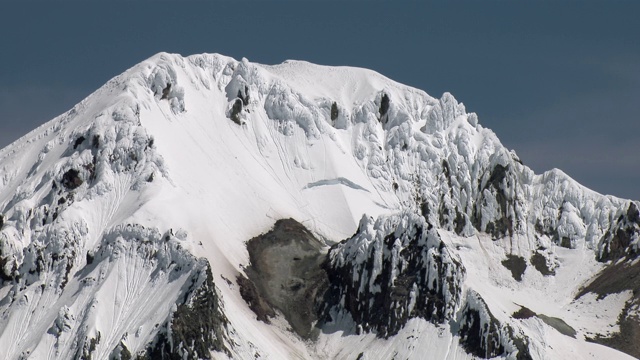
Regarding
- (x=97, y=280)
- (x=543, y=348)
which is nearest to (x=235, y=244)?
(x=97, y=280)

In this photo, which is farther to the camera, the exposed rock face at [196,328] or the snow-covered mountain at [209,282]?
the snow-covered mountain at [209,282]

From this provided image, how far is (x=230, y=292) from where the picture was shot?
17300 centimetres

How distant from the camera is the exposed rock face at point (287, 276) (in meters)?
177

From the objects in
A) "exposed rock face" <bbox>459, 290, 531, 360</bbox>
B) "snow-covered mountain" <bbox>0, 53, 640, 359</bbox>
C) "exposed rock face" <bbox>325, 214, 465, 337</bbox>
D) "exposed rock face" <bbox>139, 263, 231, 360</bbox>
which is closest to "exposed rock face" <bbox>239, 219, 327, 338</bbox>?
"snow-covered mountain" <bbox>0, 53, 640, 359</bbox>

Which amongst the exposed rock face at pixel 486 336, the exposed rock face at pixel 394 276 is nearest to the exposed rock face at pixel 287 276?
the exposed rock face at pixel 394 276

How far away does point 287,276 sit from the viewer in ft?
Answer: 607

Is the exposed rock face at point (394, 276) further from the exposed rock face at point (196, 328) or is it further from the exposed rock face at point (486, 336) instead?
the exposed rock face at point (196, 328)

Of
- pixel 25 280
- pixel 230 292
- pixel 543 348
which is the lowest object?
pixel 25 280

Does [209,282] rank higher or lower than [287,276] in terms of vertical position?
lower

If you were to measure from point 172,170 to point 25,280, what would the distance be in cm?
3519

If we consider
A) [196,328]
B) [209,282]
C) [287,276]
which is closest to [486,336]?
[287,276]

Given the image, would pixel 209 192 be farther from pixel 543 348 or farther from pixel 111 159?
pixel 543 348

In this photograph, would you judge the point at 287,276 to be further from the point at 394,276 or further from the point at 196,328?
the point at 196,328

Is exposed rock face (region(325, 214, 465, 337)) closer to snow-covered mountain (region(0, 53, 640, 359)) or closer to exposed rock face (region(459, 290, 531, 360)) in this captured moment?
snow-covered mountain (region(0, 53, 640, 359))
